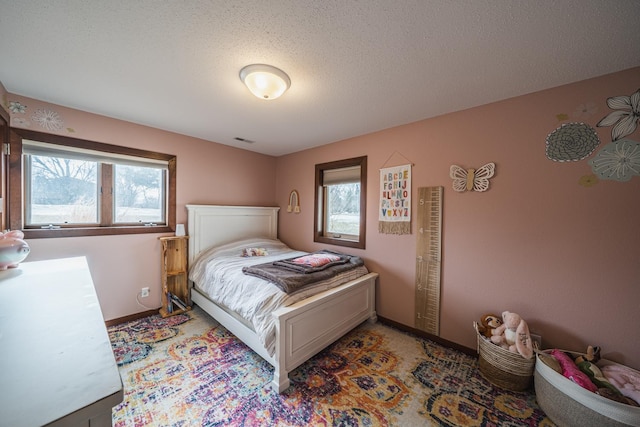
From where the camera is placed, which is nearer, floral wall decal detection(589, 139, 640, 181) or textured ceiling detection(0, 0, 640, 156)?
textured ceiling detection(0, 0, 640, 156)

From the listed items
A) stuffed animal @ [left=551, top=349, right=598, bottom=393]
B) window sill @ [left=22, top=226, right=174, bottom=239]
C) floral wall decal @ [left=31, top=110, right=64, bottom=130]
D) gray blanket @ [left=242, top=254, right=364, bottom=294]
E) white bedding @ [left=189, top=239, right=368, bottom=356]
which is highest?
floral wall decal @ [left=31, top=110, right=64, bottom=130]

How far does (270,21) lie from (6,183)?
8.94 ft

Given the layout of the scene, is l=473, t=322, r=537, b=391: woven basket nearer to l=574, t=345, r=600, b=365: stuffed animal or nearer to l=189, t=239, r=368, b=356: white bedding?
l=574, t=345, r=600, b=365: stuffed animal

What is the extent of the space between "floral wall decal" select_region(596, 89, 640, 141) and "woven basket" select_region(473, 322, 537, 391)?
1.68m

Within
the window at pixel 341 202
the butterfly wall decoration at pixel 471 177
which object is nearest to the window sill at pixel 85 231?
the window at pixel 341 202

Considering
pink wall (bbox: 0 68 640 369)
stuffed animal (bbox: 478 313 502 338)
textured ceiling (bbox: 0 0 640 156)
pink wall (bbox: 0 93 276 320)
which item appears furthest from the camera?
pink wall (bbox: 0 93 276 320)

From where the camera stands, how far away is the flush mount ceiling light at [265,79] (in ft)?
5.15

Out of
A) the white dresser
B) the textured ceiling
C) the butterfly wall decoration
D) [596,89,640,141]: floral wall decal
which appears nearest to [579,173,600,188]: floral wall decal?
[596,89,640,141]: floral wall decal

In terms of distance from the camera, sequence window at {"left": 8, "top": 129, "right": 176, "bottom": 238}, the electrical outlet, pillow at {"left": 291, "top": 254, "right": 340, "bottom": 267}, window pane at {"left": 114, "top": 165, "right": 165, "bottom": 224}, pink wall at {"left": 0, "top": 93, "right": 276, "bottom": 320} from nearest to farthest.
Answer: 1. the electrical outlet
2. window at {"left": 8, "top": 129, "right": 176, "bottom": 238}
3. pink wall at {"left": 0, "top": 93, "right": 276, "bottom": 320}
4. pillow at {"left": 291, "top": 254, "right": 340, "bottom": 267}
5. window pane at {"left": 114, "top": 165, "right": 165, "bottom": 224}

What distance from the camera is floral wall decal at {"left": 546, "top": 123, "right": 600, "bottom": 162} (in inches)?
65.4

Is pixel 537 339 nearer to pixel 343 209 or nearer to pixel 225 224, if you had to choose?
pixel 343 209

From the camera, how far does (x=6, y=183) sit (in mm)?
2029

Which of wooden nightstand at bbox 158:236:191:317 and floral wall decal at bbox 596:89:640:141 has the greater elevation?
floral wall decal at bbox 596:89:640:141

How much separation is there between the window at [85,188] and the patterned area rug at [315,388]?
4.08ft
